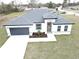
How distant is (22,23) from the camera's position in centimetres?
1994

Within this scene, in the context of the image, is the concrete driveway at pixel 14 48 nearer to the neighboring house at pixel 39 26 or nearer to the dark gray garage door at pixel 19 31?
the dark gray garage door at pixel 19 31

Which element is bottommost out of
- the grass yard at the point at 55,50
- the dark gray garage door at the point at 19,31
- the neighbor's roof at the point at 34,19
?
the grass yard at the point at 55,50

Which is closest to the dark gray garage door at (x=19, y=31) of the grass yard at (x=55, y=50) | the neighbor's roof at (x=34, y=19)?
the neighbor's roof at (x=34, y=19)

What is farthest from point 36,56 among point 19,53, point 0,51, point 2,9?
point 2,9

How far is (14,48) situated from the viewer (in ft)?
51.6

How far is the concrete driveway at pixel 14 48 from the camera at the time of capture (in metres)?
13.7

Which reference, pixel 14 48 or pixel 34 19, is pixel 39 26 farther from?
pixel 14 48

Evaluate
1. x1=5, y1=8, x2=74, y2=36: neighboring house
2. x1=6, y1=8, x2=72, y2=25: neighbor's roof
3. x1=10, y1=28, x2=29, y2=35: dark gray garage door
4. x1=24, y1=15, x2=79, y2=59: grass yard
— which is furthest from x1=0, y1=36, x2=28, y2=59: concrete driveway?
x1=6, y1=8, x2=72, y2=25: neighbor's roof

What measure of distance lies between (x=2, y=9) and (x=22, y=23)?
36.3 metres

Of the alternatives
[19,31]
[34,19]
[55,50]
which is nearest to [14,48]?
[19,31]

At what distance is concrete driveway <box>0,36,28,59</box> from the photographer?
541 inches

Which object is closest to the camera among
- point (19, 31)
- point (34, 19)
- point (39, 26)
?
point (19, 31)

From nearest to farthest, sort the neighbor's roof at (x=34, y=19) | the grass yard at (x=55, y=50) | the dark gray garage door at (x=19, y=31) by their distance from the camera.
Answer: the grass yard at (x=55, y=50)
the neighbor's roof at (x=34, y=19)
the dark gray garage door at (x=19, y=31)

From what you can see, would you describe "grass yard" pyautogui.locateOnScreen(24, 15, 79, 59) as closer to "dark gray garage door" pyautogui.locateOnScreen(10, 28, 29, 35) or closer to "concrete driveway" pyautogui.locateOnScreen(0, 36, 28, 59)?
"concrete driveway" pyautogui.locateOnScreen(0, 36, 28, 59)
